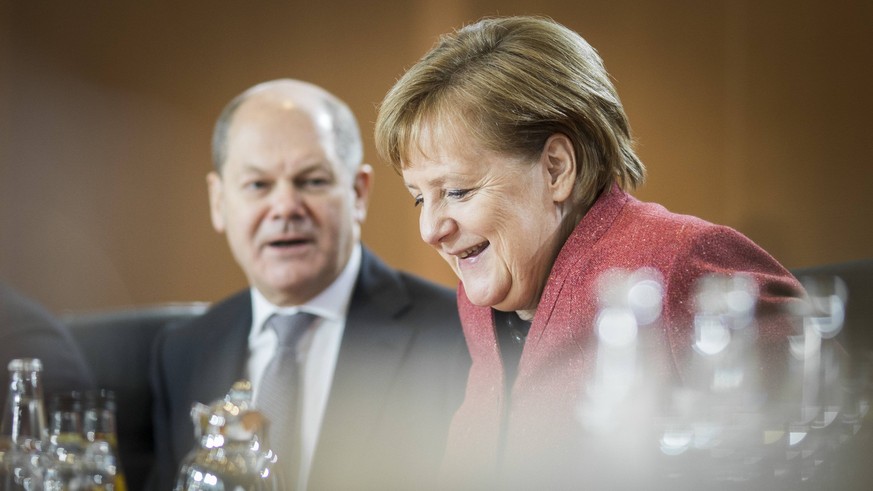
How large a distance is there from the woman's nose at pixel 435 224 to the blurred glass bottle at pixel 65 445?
0.49 metres

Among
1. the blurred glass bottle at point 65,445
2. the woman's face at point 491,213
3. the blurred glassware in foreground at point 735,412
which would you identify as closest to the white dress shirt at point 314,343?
the woman's face at point 491,213

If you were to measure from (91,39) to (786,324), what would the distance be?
9.37 feet

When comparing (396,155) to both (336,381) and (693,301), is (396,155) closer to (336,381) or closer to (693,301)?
(693,301)

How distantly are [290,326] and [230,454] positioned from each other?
1.12 m

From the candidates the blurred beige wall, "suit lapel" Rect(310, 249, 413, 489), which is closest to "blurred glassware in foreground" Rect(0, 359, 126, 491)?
"suit lapel" Rect(310, 249, 413, 489)

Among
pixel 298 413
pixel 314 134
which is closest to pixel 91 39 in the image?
pixel 314 134

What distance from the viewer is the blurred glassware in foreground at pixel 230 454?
2.71ft

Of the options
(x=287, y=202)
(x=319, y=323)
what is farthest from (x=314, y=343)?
(x=287, y=202)

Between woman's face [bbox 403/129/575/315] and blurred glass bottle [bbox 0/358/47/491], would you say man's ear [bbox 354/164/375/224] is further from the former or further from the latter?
blurred glass bottle [bbox 0/358/47/491]

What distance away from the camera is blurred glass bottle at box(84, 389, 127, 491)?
92cm

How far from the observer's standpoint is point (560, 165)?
127cm

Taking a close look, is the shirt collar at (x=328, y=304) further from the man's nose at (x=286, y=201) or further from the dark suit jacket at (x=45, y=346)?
the dark suit jacket at (x=45, y=346)

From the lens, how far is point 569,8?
2551 mm

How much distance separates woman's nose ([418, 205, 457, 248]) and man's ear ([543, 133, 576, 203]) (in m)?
0.14
